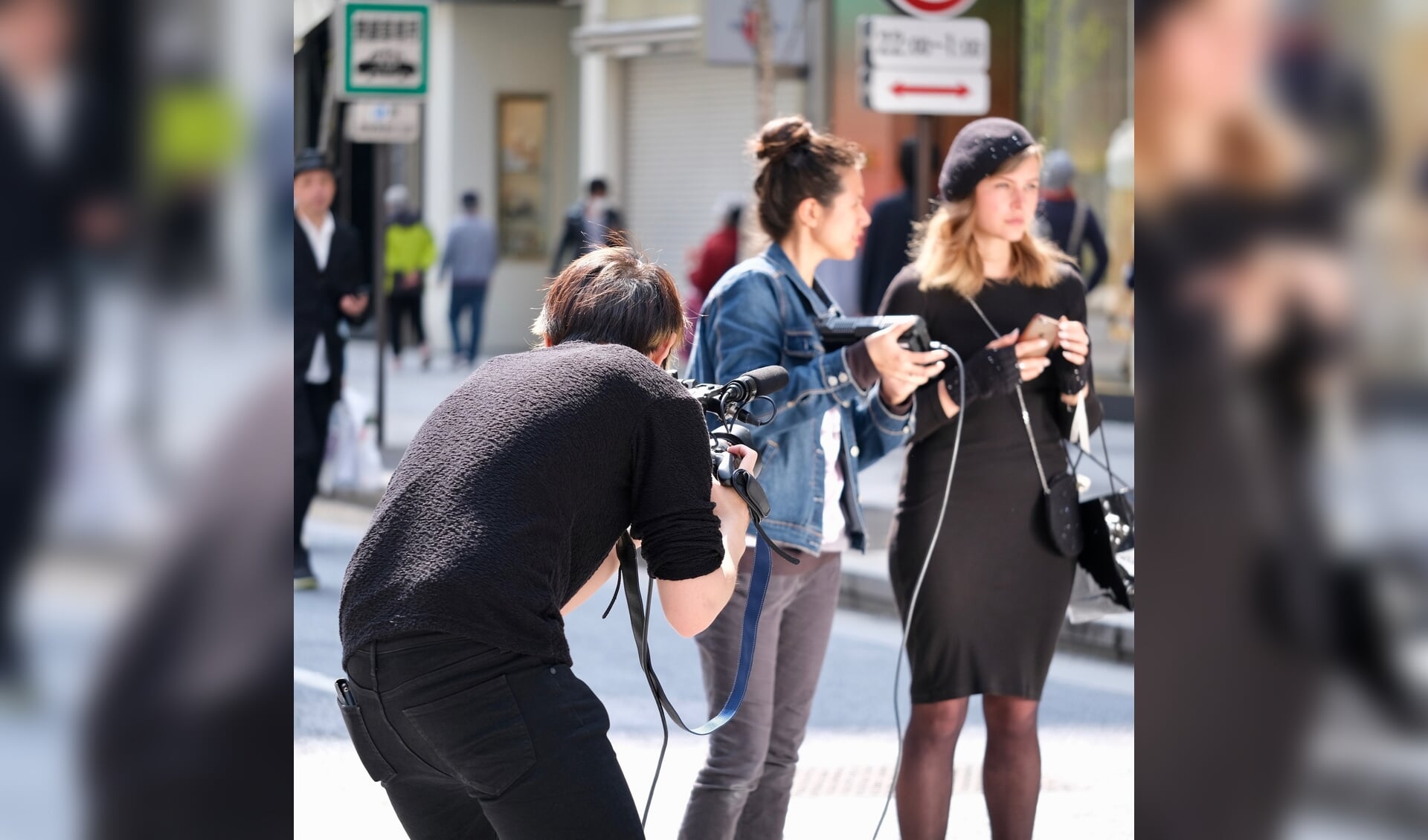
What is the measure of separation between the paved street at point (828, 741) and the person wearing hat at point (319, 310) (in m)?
0.64

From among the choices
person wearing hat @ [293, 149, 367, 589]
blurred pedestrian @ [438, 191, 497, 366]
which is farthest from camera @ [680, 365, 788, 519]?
blurred pedestrian @ [438, 191, 497, 366]

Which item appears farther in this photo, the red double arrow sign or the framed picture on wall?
the framed picture on wall

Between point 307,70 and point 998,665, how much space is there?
84.7ft

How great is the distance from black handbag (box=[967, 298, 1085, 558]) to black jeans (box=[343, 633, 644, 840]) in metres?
1.88

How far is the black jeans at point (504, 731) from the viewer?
2508mm

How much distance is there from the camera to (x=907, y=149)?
38.3 feet

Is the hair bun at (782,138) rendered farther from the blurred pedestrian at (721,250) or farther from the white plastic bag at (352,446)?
the blurred pedestrian at (721,250)

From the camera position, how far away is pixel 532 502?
2.57m

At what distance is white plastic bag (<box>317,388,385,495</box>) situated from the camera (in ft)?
32.5
